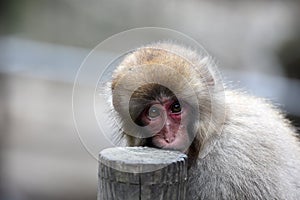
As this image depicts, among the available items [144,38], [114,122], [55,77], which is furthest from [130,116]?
[144,38]

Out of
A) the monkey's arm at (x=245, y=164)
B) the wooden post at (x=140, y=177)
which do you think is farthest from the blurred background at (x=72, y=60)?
the wooden post at (x=140, y=177)

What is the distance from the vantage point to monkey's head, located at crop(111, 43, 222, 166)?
9.30 ft

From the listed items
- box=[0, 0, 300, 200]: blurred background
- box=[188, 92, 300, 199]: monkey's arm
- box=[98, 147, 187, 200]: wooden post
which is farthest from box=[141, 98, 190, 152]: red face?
box=[0, 0, 300, 200]: blurred background

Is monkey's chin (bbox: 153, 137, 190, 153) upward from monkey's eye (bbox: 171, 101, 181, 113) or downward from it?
downward

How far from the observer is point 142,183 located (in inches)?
79.7

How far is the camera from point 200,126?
9.53ft

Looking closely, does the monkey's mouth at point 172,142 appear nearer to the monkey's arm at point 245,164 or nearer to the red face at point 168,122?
the red face at point 168,122

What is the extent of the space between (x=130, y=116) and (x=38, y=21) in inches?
196

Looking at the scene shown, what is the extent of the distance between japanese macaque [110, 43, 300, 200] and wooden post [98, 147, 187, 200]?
2.04 ft

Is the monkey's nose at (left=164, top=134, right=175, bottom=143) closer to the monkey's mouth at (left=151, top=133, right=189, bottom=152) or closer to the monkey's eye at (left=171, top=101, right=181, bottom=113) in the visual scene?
the monkey's mouth at (left=151, top=133, right=189, bottom=152)

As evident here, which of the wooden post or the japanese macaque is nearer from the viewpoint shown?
the wooden post

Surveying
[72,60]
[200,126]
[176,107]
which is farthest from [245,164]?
[72,60]

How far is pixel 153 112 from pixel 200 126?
230 millimetres

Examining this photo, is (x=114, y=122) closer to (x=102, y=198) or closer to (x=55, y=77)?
(x=102, y=198)
